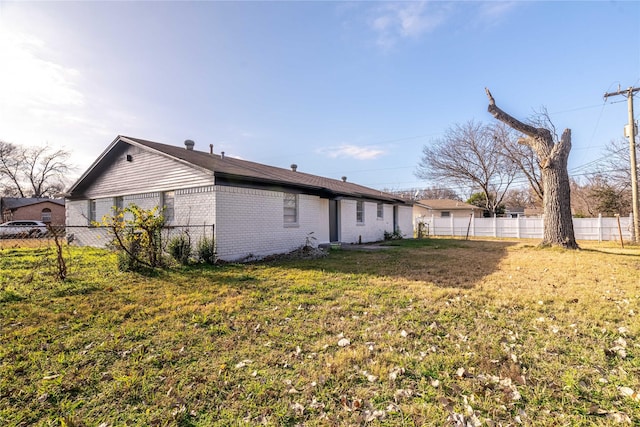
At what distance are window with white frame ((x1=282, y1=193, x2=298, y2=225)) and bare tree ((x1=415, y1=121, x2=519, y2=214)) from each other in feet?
74.3

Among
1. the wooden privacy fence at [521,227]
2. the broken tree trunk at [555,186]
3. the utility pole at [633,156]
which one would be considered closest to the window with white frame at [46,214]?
the wooden privacy fence at [521,227]

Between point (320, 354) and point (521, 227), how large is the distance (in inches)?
926

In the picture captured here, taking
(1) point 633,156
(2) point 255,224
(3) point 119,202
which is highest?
(1) point 633,156

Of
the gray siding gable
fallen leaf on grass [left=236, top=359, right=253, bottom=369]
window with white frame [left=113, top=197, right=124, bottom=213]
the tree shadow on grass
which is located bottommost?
fallen leaf on grass [left=236, top=359, right=253, bottom=369]

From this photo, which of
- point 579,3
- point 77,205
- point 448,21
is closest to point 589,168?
point 579,3

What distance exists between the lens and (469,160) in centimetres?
2831

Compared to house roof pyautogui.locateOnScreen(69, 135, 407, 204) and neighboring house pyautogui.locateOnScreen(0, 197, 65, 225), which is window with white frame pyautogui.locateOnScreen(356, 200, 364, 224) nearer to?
house roof pyautogui.locateOnScreen(69, 135, 407, 204)

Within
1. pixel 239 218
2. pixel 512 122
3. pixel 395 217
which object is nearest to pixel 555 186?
pixel 512 122

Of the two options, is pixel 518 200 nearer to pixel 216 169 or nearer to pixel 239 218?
pixel 239 218

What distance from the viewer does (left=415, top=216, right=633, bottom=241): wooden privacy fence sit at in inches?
714

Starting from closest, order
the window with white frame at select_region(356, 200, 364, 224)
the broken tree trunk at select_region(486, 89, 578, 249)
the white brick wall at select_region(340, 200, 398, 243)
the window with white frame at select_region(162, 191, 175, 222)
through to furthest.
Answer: the window with white frame at select_region(162, 191, 175, 222) → the broken tree trunk at select_region(486, 89, 578, 249) → the white brick wall at select_region(340, 200, 398, 243) → the window with white frame at select_region(356, 200, 364, 224)

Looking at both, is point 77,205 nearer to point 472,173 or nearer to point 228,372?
point 228,372

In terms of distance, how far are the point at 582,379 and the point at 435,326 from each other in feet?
4.93

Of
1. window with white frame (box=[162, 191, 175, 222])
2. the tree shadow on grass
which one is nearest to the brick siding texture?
window with white frame (box=[162, 191, 175, 222])
